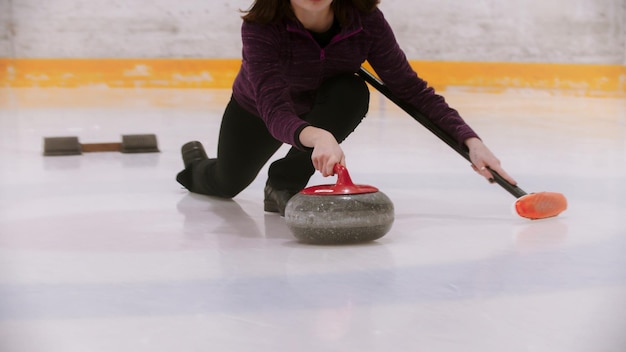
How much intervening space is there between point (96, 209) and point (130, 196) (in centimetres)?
19

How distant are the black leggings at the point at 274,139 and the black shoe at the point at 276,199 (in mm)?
14

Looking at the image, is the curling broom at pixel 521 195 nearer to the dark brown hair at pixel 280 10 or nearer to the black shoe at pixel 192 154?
the dark brown hair at pixel 280 10

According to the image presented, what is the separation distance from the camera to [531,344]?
0.99m

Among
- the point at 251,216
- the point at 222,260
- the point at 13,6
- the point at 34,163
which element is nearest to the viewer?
the point at 222,260

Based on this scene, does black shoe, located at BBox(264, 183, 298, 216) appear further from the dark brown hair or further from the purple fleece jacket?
the dark brown hair

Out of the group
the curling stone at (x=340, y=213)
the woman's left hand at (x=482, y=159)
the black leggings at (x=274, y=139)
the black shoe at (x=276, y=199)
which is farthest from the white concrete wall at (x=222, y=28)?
the curling stone at (x=340, y=213)

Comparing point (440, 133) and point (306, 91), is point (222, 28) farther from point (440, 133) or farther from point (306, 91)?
point (440, 133)

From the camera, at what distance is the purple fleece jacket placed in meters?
1.62

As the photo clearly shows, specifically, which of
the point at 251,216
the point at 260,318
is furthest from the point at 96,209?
the point at 260,318

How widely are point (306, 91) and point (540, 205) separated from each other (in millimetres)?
527

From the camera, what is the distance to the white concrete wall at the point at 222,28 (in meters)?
6.59

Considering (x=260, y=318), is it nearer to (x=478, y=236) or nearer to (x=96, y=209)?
(x=478, y=236)

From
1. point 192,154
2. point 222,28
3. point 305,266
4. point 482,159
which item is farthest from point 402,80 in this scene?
point 222,28

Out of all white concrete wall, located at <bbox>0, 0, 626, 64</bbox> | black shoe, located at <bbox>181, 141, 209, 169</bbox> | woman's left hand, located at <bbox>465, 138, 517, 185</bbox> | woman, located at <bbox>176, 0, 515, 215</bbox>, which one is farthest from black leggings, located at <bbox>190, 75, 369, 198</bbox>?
white concrete wall, located at <bbox>0, 0, 626, 64</bbox>
